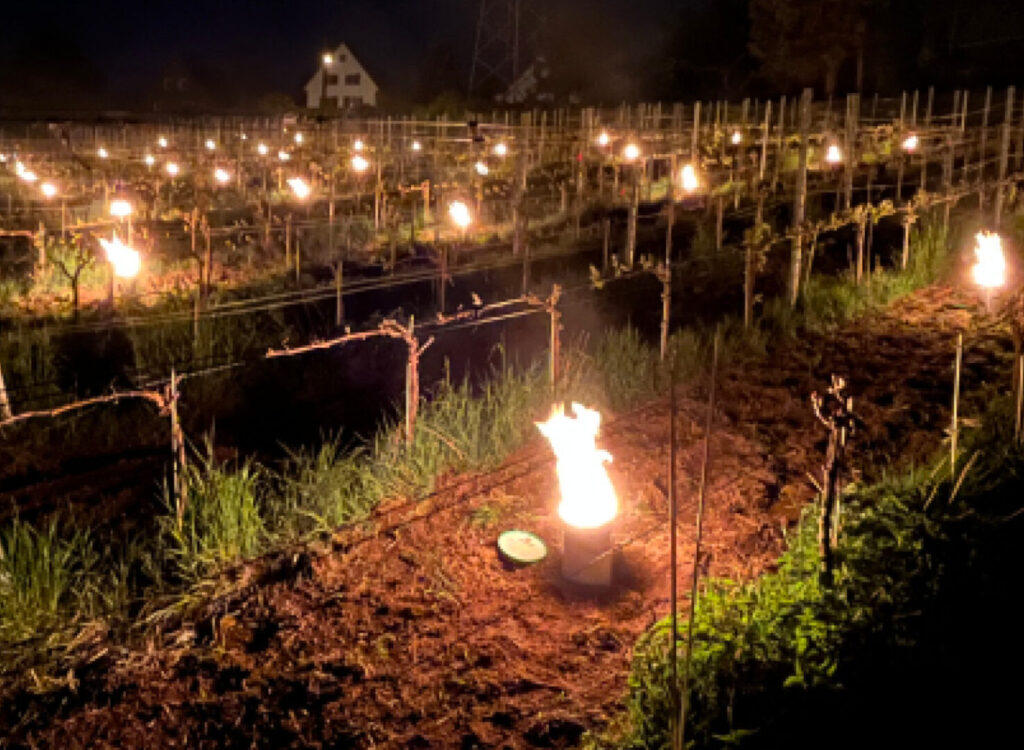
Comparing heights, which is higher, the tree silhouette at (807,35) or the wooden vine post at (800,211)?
the tree silhouette at (807,35)

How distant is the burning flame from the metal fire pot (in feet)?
0.11

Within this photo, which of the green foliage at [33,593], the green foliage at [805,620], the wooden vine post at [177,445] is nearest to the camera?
the green foliage at [805,620]

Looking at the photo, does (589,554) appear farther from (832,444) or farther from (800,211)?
(800,211)

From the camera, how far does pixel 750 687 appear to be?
8.86 ft

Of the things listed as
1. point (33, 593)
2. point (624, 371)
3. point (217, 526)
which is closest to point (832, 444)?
point (217, 526)

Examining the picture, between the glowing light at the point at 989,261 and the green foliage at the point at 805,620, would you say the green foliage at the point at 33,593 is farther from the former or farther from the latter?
the glowing light at the point at 989,261

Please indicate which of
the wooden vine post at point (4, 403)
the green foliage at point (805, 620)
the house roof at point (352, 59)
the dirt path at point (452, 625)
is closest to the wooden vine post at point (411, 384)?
the dirt path at point (452, 625)

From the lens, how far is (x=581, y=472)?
371 cm

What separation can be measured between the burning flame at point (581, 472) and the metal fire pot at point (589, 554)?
1.3 inches

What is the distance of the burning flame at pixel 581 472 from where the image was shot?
3646 mm

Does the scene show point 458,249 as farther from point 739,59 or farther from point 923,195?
point 739,59

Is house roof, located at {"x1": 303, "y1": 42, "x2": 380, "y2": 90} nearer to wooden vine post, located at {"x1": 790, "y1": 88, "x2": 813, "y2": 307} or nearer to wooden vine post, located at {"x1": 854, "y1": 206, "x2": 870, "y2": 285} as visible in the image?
wooden vine post, located at {"x1": 790, "y1": 88, "x2": 813, "y2": 307}

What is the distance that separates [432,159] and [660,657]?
70.8 ft

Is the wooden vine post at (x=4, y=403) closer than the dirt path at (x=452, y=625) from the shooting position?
No
